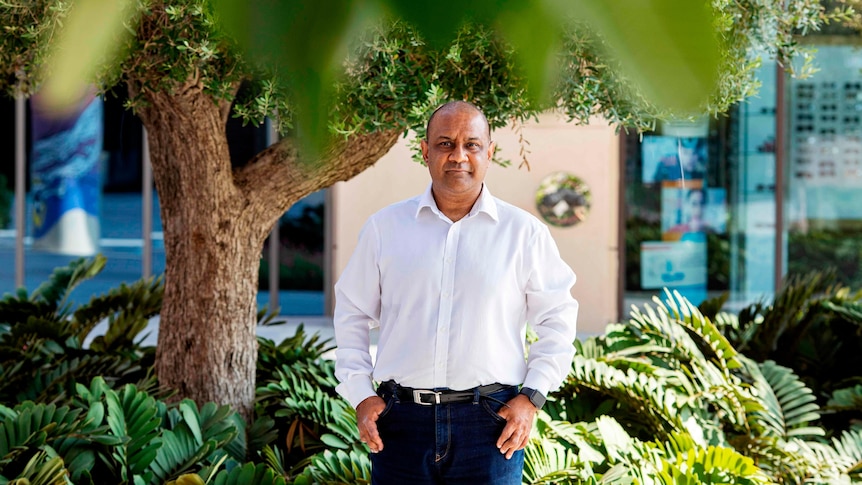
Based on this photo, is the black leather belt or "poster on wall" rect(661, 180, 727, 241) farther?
"poster on wall" rect(661, 180, 727, 241)

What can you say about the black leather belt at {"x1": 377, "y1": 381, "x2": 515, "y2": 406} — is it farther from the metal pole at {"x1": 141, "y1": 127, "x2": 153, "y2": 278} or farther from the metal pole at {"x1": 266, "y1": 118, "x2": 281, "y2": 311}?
the metal pole at {"x1": 141, "y1": 127, "x2": 153, "y2": 278}

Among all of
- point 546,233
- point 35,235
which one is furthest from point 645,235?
point 546,233

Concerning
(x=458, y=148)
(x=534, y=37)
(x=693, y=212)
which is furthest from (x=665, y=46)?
(x=693, y=212)

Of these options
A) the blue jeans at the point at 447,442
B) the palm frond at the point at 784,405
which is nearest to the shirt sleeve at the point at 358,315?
the blue jeans at the point at 447,442

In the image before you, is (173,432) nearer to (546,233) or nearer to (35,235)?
(546,233)

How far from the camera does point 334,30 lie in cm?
39

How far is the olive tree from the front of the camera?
389mm

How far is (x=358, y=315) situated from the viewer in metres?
2.51

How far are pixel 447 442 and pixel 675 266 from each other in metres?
Answer: 7.11

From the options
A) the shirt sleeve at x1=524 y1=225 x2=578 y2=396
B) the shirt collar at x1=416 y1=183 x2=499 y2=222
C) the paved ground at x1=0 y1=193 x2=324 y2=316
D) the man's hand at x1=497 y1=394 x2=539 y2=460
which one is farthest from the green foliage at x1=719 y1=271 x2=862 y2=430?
the paved ground at x1=0 y1=193 x2=324 y2=316

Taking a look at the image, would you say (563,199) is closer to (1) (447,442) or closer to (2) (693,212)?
(2) (693,212)

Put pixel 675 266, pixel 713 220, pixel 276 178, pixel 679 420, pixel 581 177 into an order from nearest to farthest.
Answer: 1. pixel 276 178
2. pixel 679 420
3. pixel 581 177
4. pixel 713 220
5. pixel 675 266

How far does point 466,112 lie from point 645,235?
701cm

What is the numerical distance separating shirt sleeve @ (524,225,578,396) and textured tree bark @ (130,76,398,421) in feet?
4.67
